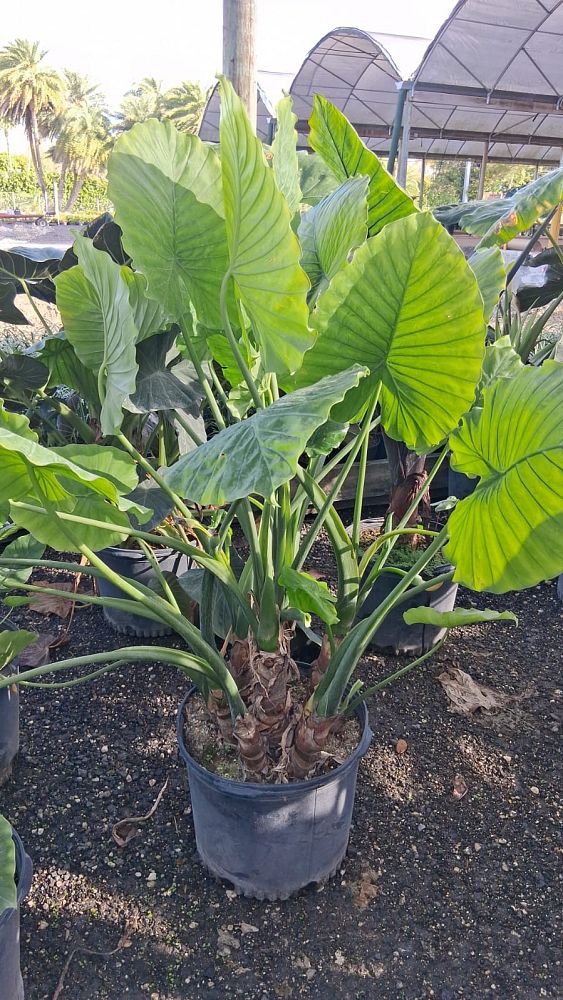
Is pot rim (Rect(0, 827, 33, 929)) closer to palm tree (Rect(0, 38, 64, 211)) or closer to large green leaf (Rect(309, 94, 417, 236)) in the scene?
large green leaf (Rect(309, 94, 417, 236))

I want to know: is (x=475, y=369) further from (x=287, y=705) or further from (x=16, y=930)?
(x=16, y=930)

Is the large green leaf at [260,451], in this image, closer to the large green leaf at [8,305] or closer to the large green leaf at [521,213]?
the large green leaf at [521,213]

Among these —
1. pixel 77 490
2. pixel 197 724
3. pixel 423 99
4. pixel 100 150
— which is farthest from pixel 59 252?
pixel 100 150

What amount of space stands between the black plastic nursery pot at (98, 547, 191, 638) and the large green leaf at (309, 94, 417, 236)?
3.78ft

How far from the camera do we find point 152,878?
128cm

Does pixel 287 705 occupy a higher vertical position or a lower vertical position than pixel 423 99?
lower

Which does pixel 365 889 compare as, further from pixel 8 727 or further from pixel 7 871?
pixel 8 727

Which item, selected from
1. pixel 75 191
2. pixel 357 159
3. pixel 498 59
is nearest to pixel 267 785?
pixel 357 159

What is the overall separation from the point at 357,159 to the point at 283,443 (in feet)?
2.34

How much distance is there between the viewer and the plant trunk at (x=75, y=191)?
32.2 meters

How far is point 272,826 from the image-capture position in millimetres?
1163

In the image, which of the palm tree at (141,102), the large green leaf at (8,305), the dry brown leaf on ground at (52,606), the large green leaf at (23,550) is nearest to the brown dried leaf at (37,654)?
the dry brown leaf on ground at (52,606)

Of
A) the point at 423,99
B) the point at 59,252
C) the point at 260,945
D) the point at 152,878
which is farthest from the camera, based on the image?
the point at 423,99

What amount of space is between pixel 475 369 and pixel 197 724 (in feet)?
2.90
